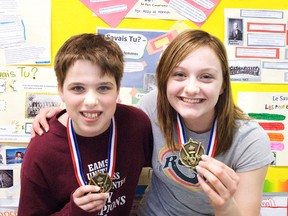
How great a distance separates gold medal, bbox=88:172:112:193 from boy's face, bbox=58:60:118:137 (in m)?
0.13

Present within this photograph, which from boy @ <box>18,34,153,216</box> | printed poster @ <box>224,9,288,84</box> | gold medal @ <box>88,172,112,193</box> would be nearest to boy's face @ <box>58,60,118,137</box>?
boy @ <box>18,34,153,216</box>

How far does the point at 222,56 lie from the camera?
0.99m

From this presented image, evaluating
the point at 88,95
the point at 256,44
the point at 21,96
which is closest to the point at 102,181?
the point at 88,95

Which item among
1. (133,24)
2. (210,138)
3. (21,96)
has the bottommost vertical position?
(210,138)

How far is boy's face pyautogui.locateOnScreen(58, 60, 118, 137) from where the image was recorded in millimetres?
915

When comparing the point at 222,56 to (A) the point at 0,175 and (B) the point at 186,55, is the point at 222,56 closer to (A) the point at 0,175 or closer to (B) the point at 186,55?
(B) the point at 186,55

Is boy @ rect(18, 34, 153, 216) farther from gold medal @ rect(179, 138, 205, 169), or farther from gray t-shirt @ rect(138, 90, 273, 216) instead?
gold medal @ rect(179, 138, 205, 169)

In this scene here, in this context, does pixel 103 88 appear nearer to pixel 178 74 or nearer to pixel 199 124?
pixel 178 74

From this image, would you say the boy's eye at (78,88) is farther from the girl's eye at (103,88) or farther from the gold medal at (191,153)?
the gold medal at (191,153)

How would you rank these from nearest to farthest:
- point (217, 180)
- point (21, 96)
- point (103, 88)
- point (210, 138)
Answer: point (217, 180), point (103, 88), point (210, 138), point (21, 96)

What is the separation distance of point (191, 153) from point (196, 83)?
8.6 inches

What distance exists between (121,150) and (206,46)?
1.42 feet

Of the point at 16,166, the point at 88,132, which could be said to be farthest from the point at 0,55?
the point at 88,132

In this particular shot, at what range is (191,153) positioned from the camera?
100 centimetres
